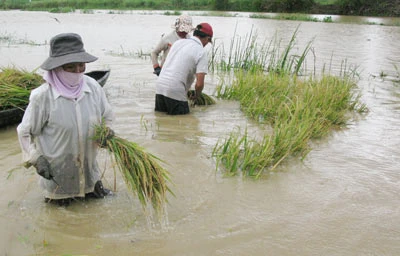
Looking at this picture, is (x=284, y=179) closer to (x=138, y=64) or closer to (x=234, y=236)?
(x=234, y=236)

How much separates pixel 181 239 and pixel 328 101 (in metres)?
3.32

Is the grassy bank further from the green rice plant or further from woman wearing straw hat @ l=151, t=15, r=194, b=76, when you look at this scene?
woman wearing straw hat @ l=151, t=15, r=194, b=76

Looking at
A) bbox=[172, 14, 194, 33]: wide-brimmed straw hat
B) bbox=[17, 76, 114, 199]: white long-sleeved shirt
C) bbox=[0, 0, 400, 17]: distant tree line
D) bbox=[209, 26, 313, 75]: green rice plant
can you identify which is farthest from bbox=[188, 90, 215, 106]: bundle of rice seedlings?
bbox=[0, 0, 400, 17]: distant tree line

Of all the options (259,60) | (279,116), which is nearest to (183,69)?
(279,116)

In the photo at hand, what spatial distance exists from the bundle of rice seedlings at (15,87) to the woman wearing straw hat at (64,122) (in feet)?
6.37

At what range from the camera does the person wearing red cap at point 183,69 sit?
177 inches

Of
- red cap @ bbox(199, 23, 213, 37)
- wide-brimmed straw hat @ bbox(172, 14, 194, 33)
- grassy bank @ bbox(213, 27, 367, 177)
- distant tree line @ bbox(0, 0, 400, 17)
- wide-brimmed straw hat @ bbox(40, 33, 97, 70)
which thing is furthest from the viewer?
distant tree line @ bbox(0, 0, 400, 17)

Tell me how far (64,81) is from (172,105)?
2.56 m

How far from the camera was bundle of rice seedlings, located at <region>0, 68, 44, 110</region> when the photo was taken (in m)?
4.23

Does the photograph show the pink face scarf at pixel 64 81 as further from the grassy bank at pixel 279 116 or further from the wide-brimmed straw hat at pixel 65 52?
the grassy bank at pixel 279 116

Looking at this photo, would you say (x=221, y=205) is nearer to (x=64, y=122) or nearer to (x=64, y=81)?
(x=64, y=122)

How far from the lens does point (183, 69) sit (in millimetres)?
4605

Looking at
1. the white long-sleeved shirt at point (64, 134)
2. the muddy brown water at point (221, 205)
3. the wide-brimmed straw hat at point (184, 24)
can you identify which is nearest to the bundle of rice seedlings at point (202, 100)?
the muddy brown water at point (221, 205)

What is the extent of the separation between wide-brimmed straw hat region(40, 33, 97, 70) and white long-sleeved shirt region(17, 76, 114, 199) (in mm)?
160
